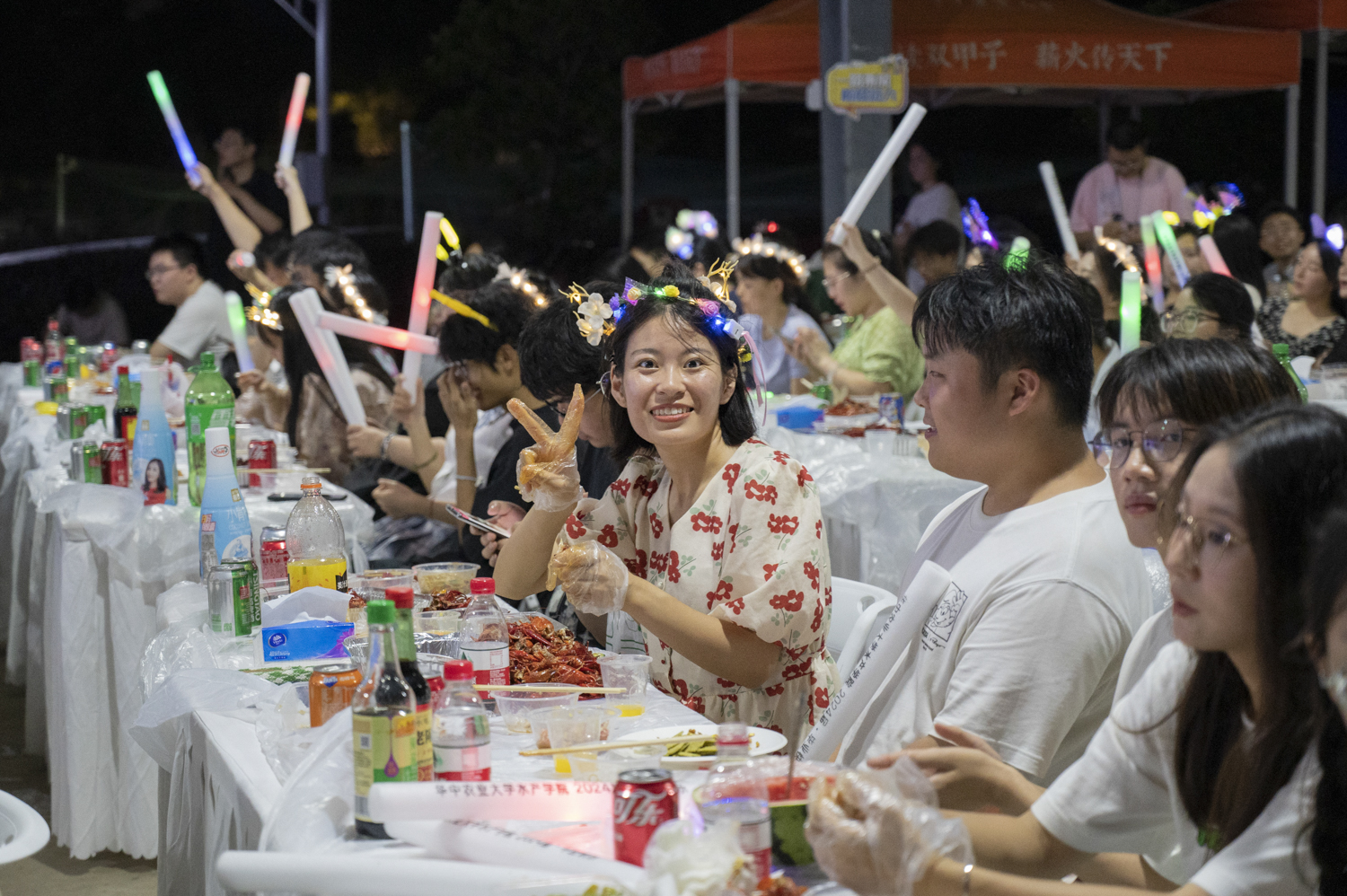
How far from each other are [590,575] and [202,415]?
180cm

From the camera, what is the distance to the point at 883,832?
4.01 ft

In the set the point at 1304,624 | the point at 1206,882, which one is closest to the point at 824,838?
the point at 1206,882

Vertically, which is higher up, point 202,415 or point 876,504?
point 202,415

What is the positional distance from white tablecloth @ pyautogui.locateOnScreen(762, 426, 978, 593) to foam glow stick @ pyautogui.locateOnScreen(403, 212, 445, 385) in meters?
1.06

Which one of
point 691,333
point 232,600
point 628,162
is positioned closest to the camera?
point 691,333

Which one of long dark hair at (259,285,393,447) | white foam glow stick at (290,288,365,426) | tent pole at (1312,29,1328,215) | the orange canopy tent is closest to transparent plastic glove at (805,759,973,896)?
white foam glow stick at (290,288,365,426)

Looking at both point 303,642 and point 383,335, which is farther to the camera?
point 383,335

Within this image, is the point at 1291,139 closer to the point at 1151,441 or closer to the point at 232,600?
the point at 1151,441

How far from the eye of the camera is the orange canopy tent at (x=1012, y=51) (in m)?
7.35

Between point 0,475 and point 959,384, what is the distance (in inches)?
200

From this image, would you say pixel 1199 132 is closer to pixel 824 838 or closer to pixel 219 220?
pixel 219 220

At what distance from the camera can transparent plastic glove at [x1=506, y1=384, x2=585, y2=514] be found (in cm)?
227

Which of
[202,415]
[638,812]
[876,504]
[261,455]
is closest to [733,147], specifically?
[876,504]

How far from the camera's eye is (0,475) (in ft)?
18.6
